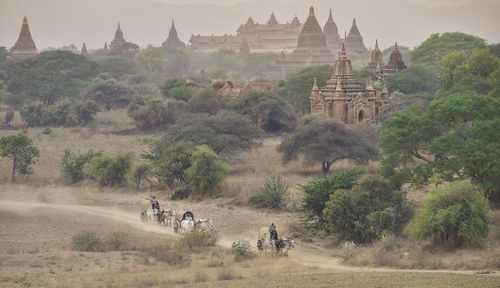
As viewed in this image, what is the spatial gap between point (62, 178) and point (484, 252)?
20974 millimetres

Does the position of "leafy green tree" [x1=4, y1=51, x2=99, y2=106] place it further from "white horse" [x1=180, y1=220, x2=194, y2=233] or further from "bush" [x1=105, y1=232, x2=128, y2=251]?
"bush" [x1=105, y1=232, x2=128, y2=251]

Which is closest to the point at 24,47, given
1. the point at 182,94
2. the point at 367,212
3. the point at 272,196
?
the point at 182,94

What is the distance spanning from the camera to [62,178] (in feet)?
111

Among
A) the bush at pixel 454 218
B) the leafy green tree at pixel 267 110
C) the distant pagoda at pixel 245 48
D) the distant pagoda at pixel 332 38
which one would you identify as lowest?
the bush at pixel 454 218

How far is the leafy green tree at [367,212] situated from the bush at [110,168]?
12187mm

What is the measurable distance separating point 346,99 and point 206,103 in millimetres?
10454

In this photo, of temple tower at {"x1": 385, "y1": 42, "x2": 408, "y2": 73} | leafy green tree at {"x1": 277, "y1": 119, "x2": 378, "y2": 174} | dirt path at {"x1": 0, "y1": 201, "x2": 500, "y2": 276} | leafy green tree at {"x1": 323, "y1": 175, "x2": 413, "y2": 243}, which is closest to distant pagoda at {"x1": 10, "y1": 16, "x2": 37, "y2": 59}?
temple tower at {"x1": 385, "y1": 42, "x2": 408, "y2": 73}

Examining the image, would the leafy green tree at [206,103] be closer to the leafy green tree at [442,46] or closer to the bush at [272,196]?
the leafy green tree at [442,46]

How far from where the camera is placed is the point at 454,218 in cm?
1884

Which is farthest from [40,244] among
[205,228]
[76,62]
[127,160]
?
[76,62]

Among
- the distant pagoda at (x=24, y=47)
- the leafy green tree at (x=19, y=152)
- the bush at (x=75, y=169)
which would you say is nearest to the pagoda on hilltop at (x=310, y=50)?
the distant pagoda at (x=24, y=47)

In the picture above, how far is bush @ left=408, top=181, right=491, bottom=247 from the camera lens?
18.8 meters

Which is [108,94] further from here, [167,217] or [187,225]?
[187,225]

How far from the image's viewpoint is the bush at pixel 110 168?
104 feet
